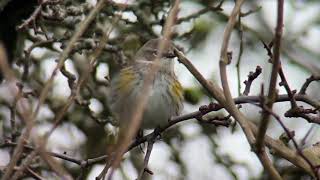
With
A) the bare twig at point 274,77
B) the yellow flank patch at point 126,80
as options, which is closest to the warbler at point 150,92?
the yellow flank patch at point 126,80

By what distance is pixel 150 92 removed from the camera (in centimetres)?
464

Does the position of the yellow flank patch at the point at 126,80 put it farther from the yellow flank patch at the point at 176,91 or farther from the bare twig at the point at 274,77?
the bare twig at the point at 274,77

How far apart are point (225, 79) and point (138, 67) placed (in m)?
2.67

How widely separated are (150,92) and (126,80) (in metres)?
0.33

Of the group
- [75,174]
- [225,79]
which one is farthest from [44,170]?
[225,79]

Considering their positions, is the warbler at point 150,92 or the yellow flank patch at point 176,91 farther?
the yellow flank patch at point 176,91

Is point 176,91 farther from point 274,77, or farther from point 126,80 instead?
point 274,77

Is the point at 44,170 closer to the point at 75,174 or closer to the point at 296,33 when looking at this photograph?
the point at 75,174

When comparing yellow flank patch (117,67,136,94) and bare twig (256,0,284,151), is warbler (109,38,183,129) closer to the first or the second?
yellow flank patch (117,67,136,94)

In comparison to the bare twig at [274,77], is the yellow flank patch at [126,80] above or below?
below

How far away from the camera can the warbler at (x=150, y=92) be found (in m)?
4.62

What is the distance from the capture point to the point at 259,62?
18.7 feet

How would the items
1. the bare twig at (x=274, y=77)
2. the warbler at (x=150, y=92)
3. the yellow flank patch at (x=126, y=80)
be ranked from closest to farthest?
the bare twig at (x=274, y=77) < the warbler at (x=150, y=92) < the yellow flank patch at (x=126, y=80)

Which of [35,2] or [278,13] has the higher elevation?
[278,13]
